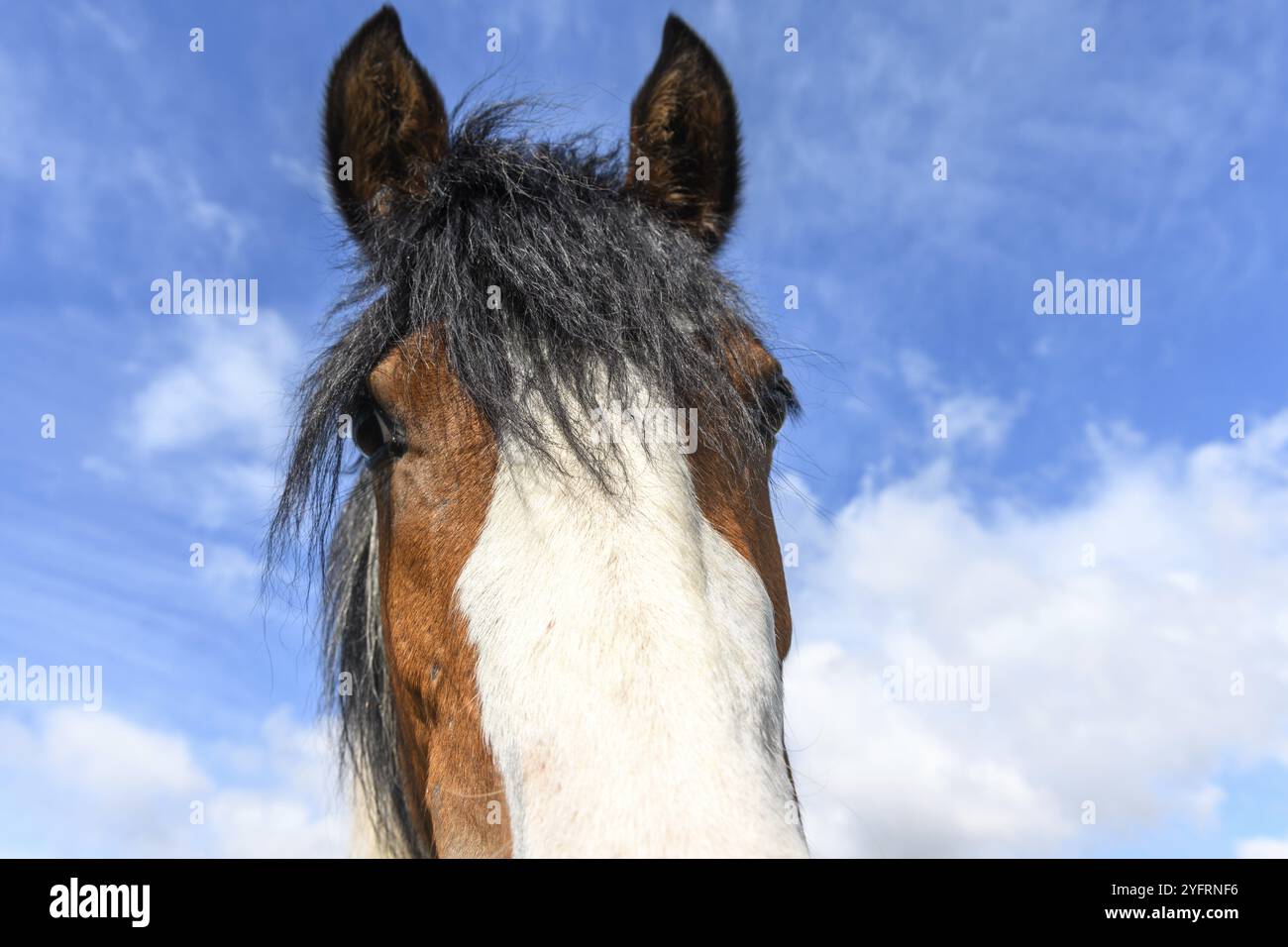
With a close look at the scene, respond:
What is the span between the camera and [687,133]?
420 cm

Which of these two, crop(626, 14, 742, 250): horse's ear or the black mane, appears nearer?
the black mane

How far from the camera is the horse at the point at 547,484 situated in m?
1.94

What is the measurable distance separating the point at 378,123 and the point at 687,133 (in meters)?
1.43

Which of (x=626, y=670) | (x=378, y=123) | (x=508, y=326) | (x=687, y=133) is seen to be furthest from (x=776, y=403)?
(x=378, y=123)

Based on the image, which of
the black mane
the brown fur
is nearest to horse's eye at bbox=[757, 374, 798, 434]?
the black mane

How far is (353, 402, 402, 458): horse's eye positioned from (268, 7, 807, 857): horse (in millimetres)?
12

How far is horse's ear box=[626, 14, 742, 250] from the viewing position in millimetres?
4117

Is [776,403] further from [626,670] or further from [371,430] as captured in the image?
[626,670]

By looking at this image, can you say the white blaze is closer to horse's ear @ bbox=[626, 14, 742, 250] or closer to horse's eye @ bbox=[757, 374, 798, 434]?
horse's eye @ bbox=[757, 374, 798, 434]
